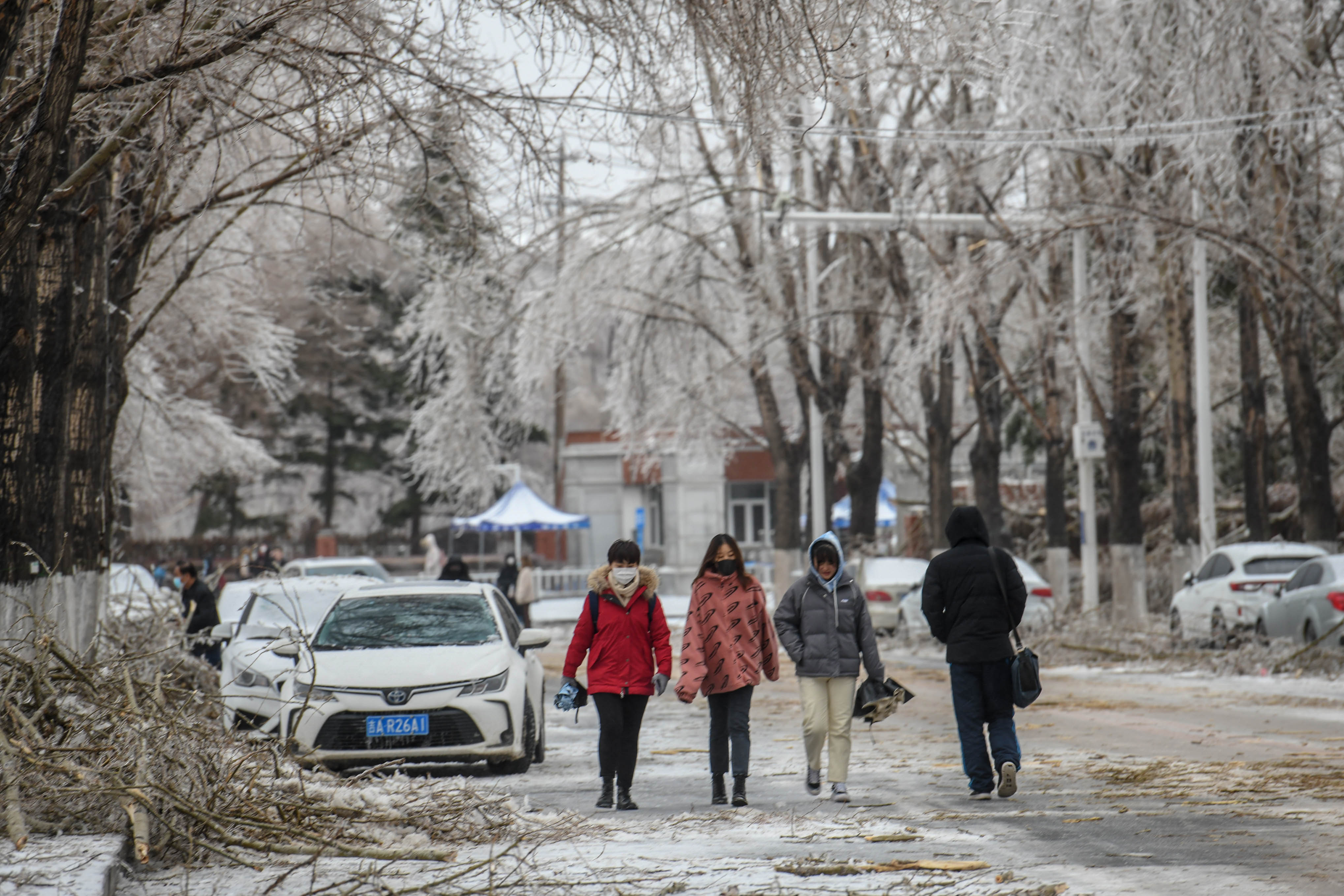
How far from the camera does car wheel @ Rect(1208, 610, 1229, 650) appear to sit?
71.2 ft

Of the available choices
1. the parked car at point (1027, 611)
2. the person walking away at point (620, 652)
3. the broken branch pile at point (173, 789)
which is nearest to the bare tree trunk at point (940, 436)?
the parked car at point (1027, 611)

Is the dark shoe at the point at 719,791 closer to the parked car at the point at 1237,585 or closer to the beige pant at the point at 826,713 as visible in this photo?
the beige pant at the point at 826,713

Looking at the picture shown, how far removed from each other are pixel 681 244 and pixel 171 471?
19.0 metres

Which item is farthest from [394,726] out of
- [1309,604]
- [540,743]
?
[1309,604]

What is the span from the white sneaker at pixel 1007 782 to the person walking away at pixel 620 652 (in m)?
2.13

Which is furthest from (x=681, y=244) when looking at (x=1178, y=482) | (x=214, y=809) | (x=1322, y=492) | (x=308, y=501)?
(x=308, y=501)

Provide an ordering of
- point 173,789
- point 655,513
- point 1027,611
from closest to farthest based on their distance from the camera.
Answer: point 173,789 → point 1027,611 → point 655,513

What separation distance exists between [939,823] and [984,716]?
1398 millimetres

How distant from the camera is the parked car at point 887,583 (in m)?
27.9

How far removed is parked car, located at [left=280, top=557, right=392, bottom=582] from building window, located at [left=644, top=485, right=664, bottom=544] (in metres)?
37.8

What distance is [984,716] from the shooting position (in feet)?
31.6

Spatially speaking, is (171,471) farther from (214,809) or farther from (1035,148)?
(214,809)

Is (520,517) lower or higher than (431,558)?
higher

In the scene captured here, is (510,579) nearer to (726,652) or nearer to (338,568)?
(338,568)
